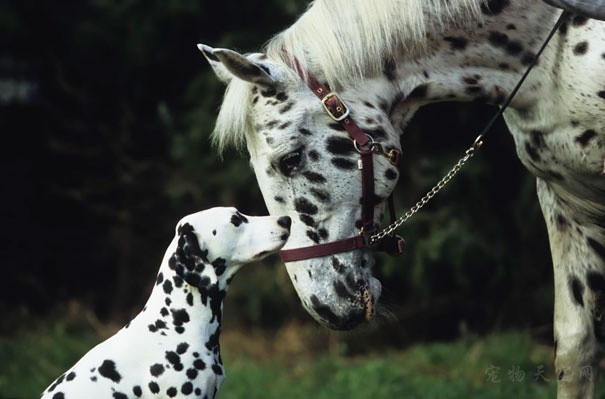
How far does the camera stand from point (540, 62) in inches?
163

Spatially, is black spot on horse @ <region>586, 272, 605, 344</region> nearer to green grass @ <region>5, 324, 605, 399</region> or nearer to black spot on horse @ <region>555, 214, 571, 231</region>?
black spot on horse @ <region>555, 214, 571, 231</region>

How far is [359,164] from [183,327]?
1.00 metres

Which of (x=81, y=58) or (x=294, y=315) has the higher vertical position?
(x=81, y=58)

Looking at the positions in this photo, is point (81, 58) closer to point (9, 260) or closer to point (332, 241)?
point (9, 260)

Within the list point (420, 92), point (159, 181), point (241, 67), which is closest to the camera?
point (241, 67)

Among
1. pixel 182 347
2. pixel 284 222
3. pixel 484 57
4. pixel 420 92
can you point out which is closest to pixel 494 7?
pixel 484 57

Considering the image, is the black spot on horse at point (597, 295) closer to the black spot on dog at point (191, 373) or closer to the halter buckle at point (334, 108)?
the halter buckle at point (334, 108)

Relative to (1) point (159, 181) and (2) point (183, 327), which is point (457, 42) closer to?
(2) point (183, 327)

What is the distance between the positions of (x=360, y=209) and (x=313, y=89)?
0.54 metres

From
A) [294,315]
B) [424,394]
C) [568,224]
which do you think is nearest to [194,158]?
[294,315]

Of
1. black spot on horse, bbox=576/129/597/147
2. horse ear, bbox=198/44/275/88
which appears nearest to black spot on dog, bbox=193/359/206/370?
horse ear, bbox=198/44/275/88

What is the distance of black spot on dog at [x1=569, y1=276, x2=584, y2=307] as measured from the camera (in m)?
4.50

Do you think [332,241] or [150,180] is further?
[150,180]

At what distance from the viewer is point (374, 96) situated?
4.08 m
